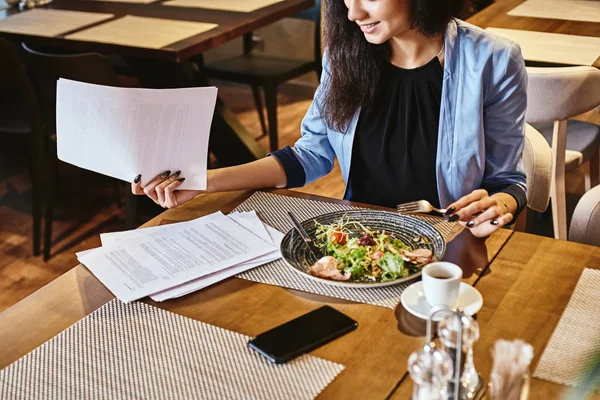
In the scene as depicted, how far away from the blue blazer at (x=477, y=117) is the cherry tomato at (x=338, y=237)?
32 cm

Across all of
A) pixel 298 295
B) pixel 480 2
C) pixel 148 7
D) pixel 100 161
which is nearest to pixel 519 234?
pixel 298 295

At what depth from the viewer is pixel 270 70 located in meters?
3.60

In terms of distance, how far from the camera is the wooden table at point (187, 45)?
2.92 metres

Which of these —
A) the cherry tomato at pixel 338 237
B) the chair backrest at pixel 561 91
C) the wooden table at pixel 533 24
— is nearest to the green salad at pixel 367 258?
the cherry tomato at pixel 338 237

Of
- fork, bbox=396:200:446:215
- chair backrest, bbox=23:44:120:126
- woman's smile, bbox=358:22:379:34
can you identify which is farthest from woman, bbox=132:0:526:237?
chair backrest, bbox=23:44:120:126

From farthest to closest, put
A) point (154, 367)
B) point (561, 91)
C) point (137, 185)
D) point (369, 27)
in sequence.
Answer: point (561, 91) < point (369, 27) < point (137, 185) < point (154, 367)

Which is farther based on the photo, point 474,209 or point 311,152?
point 311,152

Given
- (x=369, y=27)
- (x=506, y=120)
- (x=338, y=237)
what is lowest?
(x=338, y=237)

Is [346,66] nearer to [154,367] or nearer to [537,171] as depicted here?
[537,171]

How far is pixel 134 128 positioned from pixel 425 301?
560mm

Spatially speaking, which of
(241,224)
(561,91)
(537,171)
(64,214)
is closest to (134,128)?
(241,224)

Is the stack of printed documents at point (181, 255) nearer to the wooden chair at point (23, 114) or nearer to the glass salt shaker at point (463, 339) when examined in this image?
the glass salt shaker at point (463, 339)

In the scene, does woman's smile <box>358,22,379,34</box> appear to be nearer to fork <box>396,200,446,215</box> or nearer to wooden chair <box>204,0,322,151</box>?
fork <box>396,200,446,215</box>

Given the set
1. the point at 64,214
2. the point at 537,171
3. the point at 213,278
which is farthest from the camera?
the point at 64,214
